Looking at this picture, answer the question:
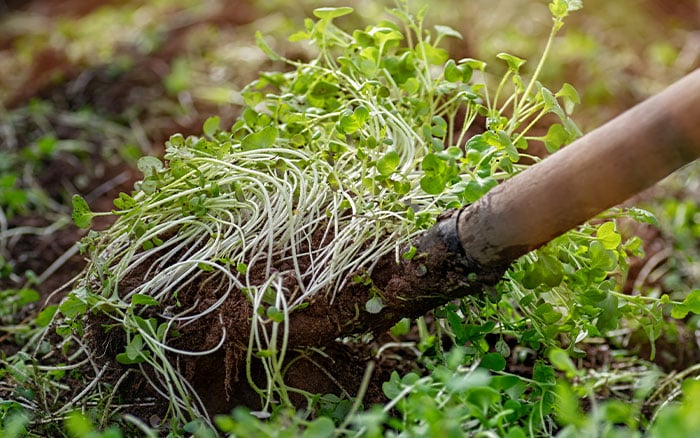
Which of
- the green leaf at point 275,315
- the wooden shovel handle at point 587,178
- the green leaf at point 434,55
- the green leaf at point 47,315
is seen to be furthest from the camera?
the green leaf at point 434,55

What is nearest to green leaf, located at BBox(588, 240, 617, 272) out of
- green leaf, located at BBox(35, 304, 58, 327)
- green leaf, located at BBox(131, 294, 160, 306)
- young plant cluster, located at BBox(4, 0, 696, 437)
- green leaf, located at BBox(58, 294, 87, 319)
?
young plant cluster, located at BBox(4, 0, 696, 437)

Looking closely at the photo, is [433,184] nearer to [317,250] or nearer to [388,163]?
[388,163]

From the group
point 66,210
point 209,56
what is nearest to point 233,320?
point 66,210

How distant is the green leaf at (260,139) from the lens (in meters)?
1.32

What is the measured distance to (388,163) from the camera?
4.07 ft

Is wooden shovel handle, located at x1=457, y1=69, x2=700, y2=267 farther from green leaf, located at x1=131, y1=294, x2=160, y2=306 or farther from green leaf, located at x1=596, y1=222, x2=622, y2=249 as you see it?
green leaf, located at x1=131, y1=294, x2=160, y2=306

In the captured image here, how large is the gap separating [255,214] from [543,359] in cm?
54

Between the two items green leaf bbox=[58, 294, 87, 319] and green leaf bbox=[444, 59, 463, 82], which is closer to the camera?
green leaf bbox=[58, 294, 87, 319]

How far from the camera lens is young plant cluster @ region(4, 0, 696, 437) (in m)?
1.21

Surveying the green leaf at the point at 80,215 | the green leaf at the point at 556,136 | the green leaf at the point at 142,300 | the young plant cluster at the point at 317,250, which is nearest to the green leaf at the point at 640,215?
the young plant cluster at the point at 317,250

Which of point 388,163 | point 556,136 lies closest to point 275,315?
point 388,163

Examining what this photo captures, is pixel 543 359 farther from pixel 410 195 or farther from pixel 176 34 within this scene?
pixel 176 34

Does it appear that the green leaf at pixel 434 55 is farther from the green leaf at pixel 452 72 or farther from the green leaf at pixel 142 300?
the green leaf at pixel 142 300

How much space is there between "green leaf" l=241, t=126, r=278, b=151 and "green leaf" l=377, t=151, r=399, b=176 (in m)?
0.19
